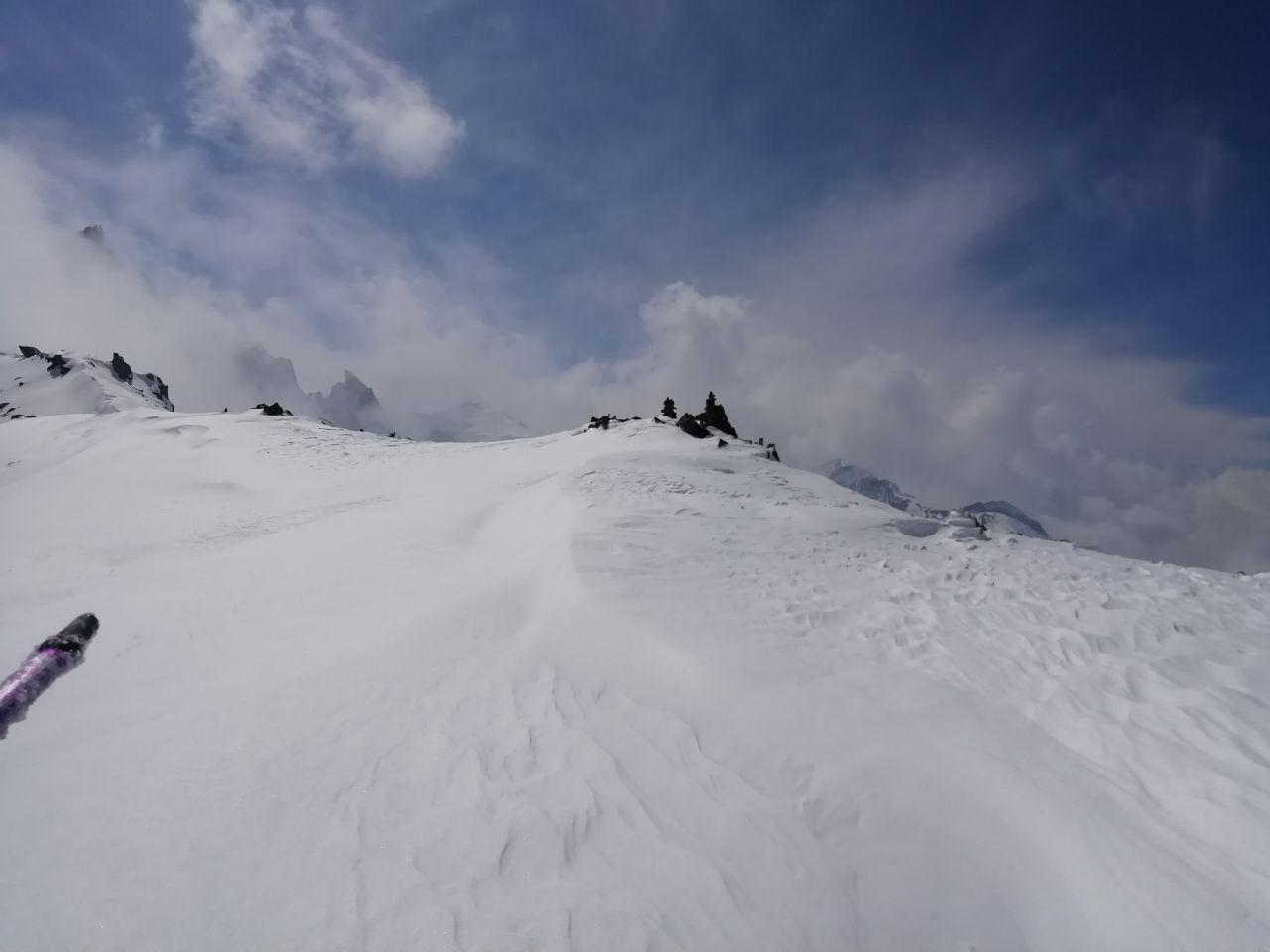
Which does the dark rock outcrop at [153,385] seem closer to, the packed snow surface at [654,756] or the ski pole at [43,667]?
the packed snow surface at [654,756]

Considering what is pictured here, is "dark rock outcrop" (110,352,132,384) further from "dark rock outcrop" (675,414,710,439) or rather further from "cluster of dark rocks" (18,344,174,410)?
"dark rock outcrop" (675,414,710,439)

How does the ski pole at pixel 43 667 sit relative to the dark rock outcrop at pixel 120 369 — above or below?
below

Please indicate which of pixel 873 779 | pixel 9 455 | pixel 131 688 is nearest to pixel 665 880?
pixel 873 779

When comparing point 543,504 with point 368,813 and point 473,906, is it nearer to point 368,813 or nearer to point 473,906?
point 368,813

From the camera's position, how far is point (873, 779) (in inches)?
261

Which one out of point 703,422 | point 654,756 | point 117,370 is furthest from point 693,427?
point 117,370

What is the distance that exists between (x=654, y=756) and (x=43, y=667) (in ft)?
36.1

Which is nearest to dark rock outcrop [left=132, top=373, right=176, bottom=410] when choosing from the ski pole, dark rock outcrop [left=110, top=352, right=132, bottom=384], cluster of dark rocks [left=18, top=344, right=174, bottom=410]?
cluster of dark rocks [left=18, top=344, right=174, bottom=410]

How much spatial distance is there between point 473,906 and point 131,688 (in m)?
8.20

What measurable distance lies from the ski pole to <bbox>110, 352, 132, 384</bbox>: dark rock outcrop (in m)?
221

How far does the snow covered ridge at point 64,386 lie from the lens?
134 metres

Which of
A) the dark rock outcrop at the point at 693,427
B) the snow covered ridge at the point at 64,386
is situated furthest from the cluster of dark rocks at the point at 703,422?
the snow covered ridge at the point at 64,386

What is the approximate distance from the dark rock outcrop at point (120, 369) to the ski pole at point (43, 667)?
724ft

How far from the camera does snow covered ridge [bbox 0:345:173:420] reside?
134 metres
